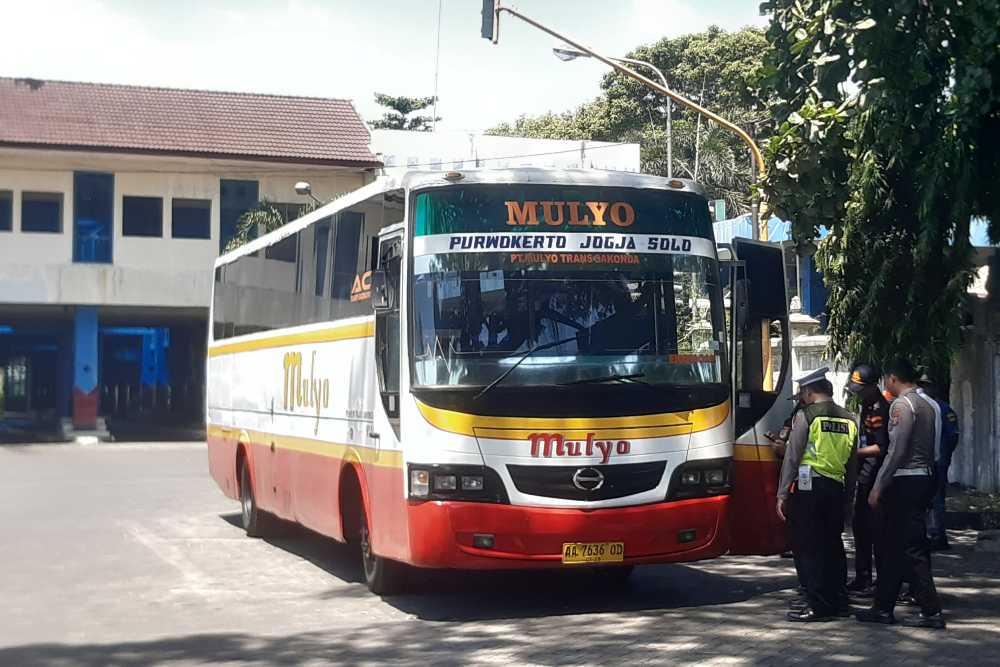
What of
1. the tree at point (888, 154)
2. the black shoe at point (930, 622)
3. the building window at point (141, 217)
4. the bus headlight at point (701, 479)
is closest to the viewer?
the black shoe at point (930, 622)

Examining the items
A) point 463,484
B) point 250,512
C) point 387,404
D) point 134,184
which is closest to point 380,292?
point 387,404

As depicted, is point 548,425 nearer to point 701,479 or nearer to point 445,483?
point 445,483

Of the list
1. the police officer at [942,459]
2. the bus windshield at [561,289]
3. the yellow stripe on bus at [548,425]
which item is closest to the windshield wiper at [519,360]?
the bus windshield at [561,289]

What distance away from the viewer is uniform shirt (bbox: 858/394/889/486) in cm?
1052

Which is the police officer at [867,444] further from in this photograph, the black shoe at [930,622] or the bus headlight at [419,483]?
the bus headlight at [419,483]

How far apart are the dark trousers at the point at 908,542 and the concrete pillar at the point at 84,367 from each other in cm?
3259

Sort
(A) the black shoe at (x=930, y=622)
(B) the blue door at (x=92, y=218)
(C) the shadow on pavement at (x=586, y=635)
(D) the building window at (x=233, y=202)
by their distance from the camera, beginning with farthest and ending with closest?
(D) the building window at (x=233, y=202)
(B) the blue door at (x=92, y=218)
(A) the black shoe at (x=930, y=622)
(C) the shadow on pavement at (x=586, y=635)

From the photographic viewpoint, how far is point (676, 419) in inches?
408

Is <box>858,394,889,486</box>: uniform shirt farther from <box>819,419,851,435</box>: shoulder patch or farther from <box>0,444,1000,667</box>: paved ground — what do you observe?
<box>0,444,1000,667</box>: paved ground

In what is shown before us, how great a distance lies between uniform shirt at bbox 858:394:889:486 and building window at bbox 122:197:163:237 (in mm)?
31667

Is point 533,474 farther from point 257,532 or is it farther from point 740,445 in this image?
point 257,532

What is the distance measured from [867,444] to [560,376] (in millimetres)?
2346

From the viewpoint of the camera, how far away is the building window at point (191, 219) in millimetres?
40188

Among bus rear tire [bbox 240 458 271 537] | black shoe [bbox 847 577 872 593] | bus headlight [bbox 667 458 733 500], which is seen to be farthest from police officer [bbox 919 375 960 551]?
bus rear tire [bbox 240 458 271 537]
